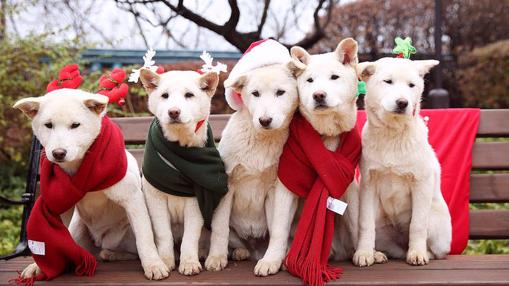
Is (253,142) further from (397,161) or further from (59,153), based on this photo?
(59,153)

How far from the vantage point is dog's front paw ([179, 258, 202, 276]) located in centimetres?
289

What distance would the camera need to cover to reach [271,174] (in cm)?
311

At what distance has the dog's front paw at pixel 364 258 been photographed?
295 centimetres

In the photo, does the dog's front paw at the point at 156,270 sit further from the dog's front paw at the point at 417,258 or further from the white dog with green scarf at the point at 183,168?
the dog's front paw at the point at 417,258

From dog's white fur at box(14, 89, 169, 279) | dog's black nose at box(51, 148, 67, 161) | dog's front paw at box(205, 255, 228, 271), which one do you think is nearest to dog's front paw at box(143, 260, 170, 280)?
dog's white fur at box(14, 89, 169, 279)

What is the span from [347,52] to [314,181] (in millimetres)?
741

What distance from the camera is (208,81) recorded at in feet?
9.85

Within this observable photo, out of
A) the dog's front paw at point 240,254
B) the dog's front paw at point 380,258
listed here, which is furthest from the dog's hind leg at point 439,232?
the dog's front paw at point 240,254

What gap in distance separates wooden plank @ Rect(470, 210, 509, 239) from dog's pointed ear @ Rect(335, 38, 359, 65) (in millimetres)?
1570

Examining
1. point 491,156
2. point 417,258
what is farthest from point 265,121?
point 491,156

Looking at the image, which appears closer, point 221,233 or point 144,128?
point 221,233

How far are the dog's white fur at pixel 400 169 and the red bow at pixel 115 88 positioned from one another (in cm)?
135

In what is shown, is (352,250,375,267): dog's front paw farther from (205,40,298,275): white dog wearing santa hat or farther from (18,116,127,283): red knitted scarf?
(18,116,127,283): red knitted scarf

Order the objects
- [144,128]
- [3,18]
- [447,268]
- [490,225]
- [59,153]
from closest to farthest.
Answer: [59,153], [447,268], [490,225], [144,128], [3,18]
